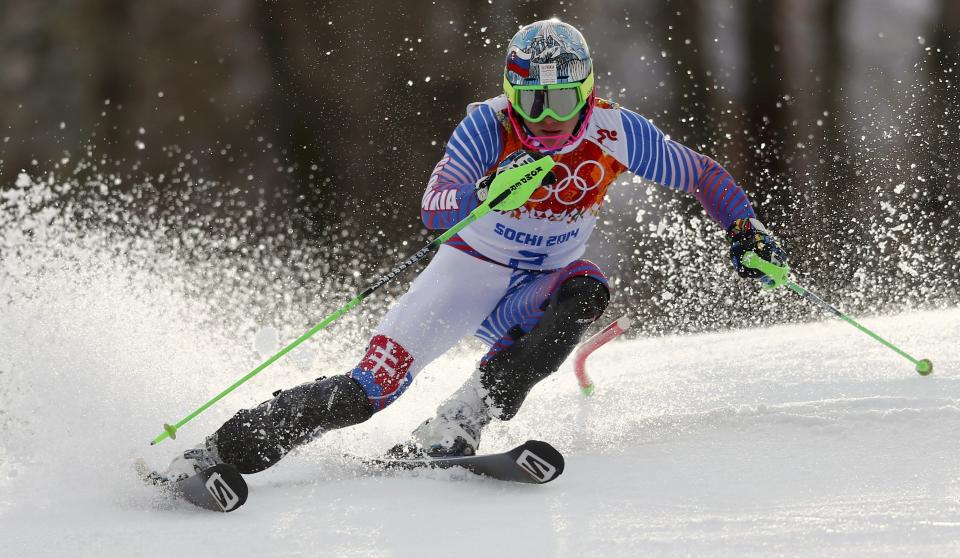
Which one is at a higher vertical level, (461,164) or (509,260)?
(461,164)

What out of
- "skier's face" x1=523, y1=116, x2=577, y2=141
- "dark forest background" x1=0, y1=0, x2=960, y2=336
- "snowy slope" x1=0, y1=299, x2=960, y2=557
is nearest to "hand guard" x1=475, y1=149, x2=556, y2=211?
"skier's face" x1=523, y1=116, x2=577, y2=141

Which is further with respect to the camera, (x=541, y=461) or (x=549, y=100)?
(x=549, y=100)

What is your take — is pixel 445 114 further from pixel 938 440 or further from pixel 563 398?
pixel 938 440

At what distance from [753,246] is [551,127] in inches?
26.3

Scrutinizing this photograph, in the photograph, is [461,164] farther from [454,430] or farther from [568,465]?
[568,465]

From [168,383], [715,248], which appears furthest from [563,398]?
[715,248]

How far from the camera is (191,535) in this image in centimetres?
224

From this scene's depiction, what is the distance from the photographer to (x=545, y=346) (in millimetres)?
2812

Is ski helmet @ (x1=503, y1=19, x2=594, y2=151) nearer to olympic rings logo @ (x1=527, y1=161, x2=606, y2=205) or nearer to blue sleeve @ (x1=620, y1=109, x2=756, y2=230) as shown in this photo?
olympic rings logo @ (x1=527, y1=161, x2=606, y2=205)

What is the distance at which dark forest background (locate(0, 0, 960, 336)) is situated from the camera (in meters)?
9.32

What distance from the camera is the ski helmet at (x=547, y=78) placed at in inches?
110

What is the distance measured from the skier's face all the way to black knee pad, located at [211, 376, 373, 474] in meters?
0.88

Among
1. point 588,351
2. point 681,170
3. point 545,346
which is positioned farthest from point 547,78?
point 588,351

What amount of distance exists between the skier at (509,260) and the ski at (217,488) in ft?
0.59
